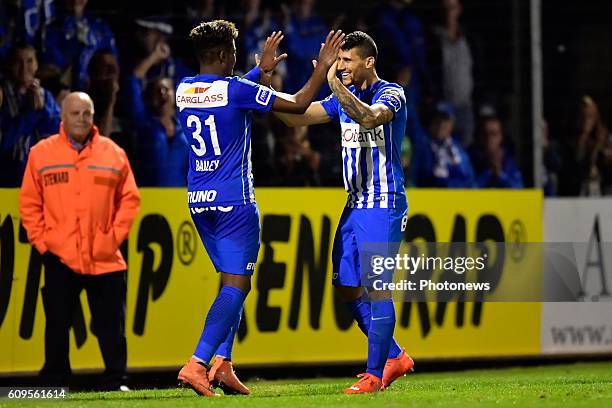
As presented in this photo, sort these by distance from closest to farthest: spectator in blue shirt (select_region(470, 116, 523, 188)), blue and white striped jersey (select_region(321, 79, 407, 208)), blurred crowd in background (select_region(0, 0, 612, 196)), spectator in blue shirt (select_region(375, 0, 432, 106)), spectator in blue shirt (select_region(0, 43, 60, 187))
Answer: blue and white striped jersey (select_region(321, 79, 407, 208))
spectator in blue shirt (select_region(0, 43, 60, 187))
blurred crowd in background (select_region(0, 0, 612, 196))
spectator in blue shirt (select_region(375, 0, 432, 106))
spectator in blue shirt (select_region(470, 116, 523, 188))

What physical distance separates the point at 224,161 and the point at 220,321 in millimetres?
870

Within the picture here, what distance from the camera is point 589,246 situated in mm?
12203

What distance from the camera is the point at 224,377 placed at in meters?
7.49

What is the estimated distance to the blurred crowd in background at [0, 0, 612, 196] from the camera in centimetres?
1038

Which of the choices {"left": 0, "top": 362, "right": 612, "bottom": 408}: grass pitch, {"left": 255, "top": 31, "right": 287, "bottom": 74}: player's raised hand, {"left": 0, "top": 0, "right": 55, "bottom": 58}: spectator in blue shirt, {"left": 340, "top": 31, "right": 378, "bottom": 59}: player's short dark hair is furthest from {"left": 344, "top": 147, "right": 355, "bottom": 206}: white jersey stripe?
{"left": 0, "top": 0, "right": 55, "bottom": 58}: spectator in blue shirt

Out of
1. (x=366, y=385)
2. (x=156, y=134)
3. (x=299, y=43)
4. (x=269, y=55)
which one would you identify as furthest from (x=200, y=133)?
(x=299, y=43)

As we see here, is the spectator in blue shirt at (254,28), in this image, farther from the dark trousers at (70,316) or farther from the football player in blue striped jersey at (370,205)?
the football player in blue striped jersey at (370,205)

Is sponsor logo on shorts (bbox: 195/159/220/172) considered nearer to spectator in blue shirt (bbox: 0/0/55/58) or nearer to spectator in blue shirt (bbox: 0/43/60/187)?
spectator in blue shirt (bbox: 0/43/60/187)

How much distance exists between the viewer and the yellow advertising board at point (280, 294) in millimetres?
10023

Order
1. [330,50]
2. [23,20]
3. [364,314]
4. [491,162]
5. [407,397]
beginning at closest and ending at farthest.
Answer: [407,397]
[330,50]
[364,314]
[23,20]
[491,162]

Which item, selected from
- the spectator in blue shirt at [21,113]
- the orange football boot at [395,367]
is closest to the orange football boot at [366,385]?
the orange football boot at [395,367]

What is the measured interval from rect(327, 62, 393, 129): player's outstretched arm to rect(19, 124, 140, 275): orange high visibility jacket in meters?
2.02

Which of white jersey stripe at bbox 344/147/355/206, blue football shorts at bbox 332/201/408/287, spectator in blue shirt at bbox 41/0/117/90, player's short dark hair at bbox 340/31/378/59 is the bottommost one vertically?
blue football shorts at bbox 332/201/408/287

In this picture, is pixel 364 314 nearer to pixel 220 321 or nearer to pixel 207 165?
pixel 220 321
